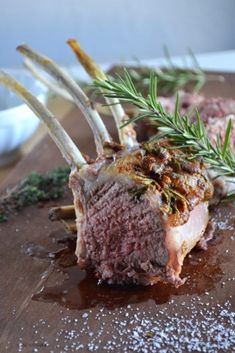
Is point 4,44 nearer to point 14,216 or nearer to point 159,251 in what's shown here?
point 14,216

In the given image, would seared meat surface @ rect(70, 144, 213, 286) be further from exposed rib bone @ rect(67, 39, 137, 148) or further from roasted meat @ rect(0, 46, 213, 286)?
exposed rib bone @ rect(67, 39, 137, 148)

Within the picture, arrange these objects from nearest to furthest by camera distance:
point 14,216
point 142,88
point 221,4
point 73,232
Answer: point 73,232 → point 14,216 → point 142,88 → point 221,4

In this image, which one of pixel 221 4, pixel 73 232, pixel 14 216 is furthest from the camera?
pixel 221 4

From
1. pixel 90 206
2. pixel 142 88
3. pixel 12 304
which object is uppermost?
pixel 90 206

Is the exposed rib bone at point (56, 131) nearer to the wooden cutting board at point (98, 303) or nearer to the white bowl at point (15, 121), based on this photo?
the wooden cutting board at point (98, 303)

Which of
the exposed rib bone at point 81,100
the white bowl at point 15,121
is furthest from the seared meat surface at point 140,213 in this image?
the white bowl at point 15,121

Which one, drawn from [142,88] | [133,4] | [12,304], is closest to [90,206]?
[12,304]
